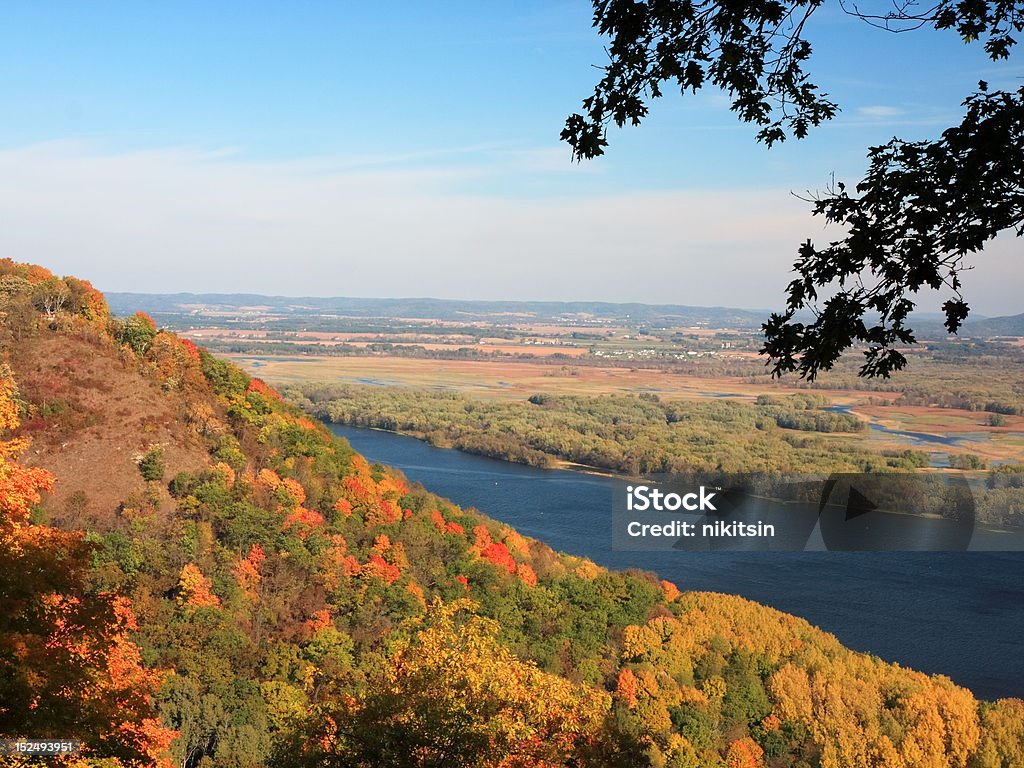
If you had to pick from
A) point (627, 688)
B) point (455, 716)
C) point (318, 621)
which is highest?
point (455, 716)

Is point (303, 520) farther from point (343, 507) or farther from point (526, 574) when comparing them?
point (526, 574)

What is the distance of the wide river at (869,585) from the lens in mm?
28703

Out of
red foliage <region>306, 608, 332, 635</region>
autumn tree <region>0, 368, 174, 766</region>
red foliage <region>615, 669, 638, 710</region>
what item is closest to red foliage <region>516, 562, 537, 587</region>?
red foliage <region>615, 669, 638, 710</region>

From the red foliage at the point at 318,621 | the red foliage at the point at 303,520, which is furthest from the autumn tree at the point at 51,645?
the red foliage at the point at 303,520

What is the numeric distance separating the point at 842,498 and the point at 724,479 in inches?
273

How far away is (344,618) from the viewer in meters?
22.5

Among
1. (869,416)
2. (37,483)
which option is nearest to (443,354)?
(869,416)

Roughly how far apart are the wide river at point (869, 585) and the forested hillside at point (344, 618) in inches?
197

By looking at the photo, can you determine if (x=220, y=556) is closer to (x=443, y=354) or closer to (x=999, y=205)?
(x=999, y=205)

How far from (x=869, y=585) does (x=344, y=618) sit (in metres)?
22.1

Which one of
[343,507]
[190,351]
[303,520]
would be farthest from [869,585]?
[190,351]

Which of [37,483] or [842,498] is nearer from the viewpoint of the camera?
[37,483]

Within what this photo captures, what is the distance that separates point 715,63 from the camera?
465cm

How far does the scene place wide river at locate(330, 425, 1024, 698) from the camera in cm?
2870
